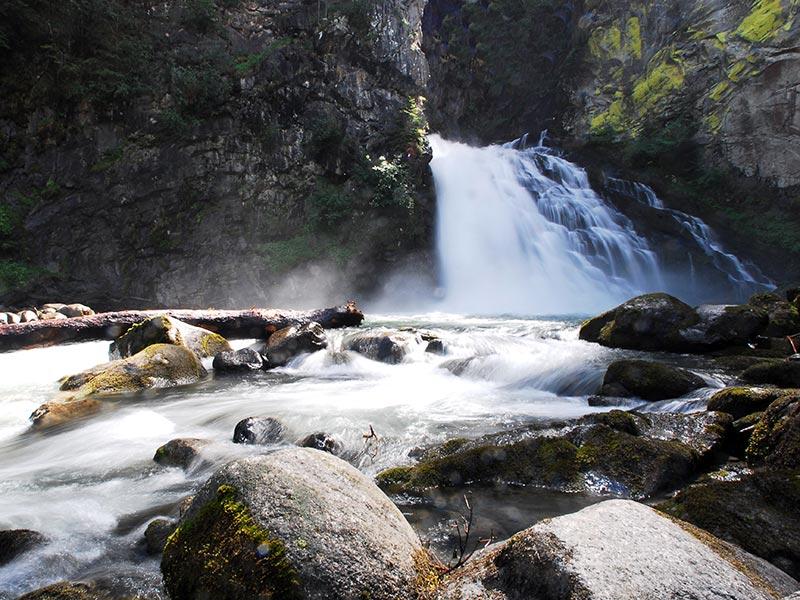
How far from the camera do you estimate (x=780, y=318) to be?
1026 centimetres

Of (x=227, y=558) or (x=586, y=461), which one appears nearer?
(x=227, y=558)

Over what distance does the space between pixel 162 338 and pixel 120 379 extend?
154 cm

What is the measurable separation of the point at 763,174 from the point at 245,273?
24606mm

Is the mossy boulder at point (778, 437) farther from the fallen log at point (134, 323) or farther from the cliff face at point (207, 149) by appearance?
the cliff face at point (207, 149)

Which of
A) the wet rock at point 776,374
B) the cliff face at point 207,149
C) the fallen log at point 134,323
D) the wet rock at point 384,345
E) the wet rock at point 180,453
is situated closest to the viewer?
the wet rock at point 180,453

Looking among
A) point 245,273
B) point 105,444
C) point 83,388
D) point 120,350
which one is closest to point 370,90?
point 245,273

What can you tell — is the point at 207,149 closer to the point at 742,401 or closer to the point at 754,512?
the point at 742,401

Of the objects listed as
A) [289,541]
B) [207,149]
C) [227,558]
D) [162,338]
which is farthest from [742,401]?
[207,149]

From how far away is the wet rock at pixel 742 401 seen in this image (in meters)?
4.89

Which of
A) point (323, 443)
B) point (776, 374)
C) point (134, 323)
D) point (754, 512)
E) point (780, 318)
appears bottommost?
point (323, 443)

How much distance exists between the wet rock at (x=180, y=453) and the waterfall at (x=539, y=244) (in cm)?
1632

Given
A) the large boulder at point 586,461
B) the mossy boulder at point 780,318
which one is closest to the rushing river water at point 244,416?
the large boulder at point 586,461

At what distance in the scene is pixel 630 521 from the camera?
2299 millimetres

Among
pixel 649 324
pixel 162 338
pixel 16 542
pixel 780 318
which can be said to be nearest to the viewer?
pixel 16 542
